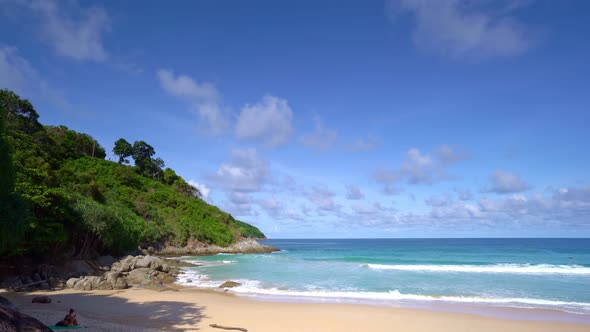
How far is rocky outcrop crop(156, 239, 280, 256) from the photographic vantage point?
47.5m

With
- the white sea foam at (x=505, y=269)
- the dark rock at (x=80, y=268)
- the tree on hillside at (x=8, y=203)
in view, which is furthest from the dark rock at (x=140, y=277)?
the white sea foam at (x=505, y=269)

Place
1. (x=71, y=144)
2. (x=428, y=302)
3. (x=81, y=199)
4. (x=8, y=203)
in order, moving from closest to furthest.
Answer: (x=8, y=203) < (x=428, y=302) < (x=81, y=199) < (x=71, y=144)

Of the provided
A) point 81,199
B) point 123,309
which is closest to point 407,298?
point 123,309

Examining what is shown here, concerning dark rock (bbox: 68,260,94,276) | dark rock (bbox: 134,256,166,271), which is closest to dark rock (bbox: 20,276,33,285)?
dark rock (bbox: 68,260,94,276)

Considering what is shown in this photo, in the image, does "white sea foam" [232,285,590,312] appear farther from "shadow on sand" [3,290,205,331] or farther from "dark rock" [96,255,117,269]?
"dark rock" [96,255,117,269]

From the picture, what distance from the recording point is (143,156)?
268ft

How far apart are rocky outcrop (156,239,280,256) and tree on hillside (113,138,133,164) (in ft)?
132

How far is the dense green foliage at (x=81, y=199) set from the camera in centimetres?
1543

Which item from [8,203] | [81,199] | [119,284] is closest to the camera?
[8,203]

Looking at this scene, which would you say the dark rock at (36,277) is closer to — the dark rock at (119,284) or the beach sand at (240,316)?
the beach sand at (240,316)

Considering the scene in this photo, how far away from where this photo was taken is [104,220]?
25234mm

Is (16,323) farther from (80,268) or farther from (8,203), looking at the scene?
(80,268)

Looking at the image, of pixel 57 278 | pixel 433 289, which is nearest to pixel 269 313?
pixel 433 289

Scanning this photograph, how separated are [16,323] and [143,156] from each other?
3347 inches
